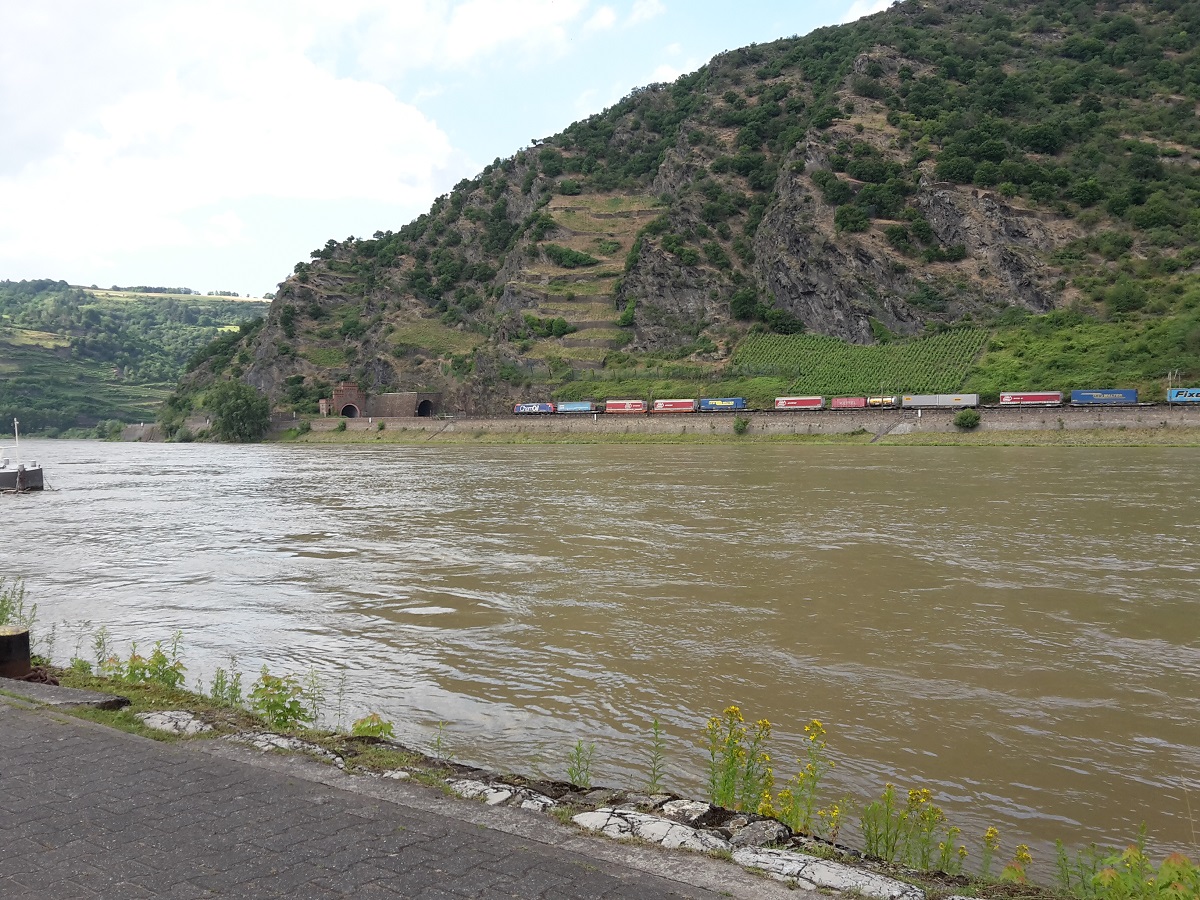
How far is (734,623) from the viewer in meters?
12.7

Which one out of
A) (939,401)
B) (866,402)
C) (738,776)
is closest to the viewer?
(738,776)

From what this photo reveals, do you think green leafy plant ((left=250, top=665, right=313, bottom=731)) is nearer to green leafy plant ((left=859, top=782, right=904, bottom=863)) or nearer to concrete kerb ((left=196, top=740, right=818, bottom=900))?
concrete kerb ((left=196, top=740, right=818, bottom=900))

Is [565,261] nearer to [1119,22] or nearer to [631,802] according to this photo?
[1119,22]

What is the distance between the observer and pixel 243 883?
4.01 meters

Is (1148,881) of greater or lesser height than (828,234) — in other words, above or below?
below

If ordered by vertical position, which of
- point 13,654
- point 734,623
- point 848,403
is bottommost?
point 734,623

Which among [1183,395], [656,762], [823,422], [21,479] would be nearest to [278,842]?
[656,762]

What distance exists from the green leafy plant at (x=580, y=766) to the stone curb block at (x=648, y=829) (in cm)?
113

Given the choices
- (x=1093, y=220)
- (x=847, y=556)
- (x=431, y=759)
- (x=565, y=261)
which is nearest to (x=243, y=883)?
(x=431, y=759)

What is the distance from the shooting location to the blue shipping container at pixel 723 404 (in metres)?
83.7

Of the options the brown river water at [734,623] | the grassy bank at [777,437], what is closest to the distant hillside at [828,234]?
the grassy bank at [777,437]

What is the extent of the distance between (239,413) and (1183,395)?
353 ft

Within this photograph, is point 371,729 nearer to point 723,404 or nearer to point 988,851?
point 988,851

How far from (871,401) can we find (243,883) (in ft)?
A: 257
